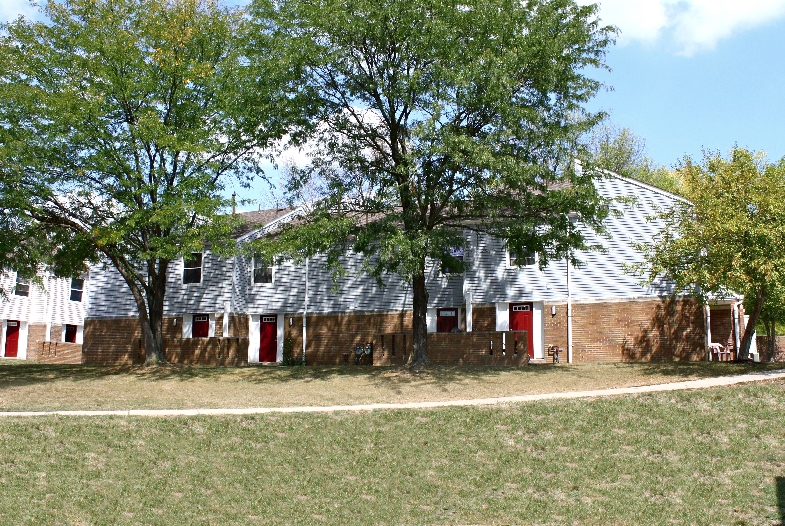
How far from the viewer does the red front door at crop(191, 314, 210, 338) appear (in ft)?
114

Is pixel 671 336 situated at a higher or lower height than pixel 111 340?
higher

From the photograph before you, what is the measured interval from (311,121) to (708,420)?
14400 mm

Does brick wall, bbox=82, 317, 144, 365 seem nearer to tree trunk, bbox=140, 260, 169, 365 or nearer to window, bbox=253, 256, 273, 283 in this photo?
window, bbox=253, 256, 273, 283

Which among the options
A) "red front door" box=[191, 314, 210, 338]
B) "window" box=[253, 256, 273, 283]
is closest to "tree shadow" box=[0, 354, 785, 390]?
"red front door" box=[191, 314, 210, 338]

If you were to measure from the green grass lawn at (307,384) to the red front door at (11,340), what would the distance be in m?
18.9

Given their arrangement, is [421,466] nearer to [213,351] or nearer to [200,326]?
[213,351]

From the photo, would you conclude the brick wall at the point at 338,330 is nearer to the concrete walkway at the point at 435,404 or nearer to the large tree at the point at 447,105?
the large tree at the point at 447,105

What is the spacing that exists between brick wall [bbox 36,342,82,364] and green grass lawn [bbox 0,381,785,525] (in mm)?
29918

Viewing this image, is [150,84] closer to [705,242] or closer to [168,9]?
[168,9]

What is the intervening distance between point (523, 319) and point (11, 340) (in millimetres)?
30151

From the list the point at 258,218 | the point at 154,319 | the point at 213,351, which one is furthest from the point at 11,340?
the point at 154,319

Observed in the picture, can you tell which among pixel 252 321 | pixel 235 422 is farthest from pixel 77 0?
pixel 235 422

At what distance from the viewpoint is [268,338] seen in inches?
1339

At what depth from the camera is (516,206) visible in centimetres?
2245
